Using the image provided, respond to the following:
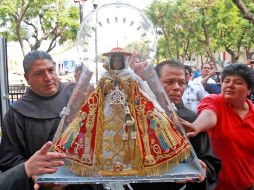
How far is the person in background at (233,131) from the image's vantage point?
9.71ft

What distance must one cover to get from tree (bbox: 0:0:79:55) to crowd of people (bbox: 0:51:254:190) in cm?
1469

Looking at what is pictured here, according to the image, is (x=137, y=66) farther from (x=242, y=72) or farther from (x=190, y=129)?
(x=242, y=72)

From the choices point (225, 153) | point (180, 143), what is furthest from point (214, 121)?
point (180, 143)

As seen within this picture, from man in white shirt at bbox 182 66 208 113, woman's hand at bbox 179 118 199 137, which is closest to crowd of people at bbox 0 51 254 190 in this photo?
woman's hand at bbox 179 118 199 137

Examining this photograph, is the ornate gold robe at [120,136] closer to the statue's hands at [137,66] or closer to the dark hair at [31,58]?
the statue's hands at [137,66]

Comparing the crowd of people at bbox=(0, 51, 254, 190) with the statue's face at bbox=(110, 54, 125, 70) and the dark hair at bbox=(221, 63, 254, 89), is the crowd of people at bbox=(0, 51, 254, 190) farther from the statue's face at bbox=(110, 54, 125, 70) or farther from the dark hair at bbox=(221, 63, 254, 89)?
the statue's face at bbox=(110, 54, 125, 70)

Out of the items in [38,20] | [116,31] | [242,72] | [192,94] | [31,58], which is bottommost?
[192,94]

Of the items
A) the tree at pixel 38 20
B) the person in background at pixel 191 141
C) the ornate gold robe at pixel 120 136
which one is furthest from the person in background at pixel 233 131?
the tree at pixel 38 20

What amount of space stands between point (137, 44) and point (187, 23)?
2383 cm

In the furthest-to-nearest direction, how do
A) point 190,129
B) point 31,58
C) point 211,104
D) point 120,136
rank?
point 211,104 → point 31,58 → point 190,129 → point 120,136

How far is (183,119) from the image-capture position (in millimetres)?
2650

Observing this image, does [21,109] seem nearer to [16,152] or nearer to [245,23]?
[16,152]

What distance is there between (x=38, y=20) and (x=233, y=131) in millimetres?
17193

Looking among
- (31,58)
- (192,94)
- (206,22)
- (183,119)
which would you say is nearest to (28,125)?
(31,58)
